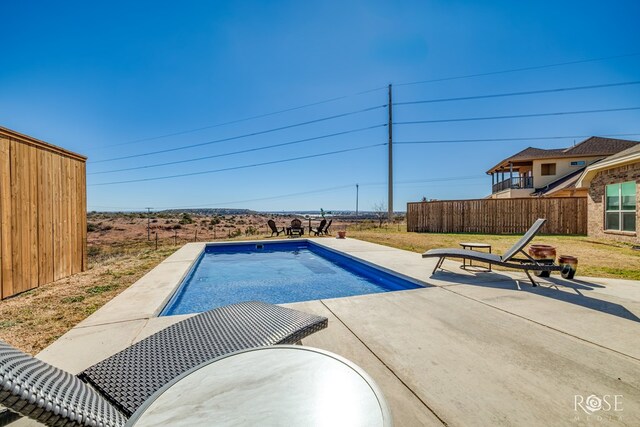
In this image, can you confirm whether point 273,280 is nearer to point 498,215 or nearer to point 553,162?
point 498,215

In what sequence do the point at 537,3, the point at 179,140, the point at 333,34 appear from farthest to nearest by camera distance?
the point at 179,140 → the point at 333,34 → the point at 537,3

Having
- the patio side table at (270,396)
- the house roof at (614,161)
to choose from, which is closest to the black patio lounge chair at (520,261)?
the patio side table at (270,396)

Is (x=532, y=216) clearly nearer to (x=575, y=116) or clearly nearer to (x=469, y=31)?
(x=469, y=31)

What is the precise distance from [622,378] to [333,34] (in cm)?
1429

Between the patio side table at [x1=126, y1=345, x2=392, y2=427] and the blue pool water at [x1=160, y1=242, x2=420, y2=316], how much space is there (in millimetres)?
3287

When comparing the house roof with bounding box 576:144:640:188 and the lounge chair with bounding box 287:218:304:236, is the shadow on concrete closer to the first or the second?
the house roof with bounding box 576:144:640:188

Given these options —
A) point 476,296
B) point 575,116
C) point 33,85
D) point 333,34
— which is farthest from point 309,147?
point 476,296

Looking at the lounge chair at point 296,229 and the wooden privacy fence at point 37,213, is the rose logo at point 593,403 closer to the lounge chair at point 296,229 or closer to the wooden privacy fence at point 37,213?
the wooden privacy fence at point 37,213

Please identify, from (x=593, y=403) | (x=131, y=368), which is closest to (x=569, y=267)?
(x=593, y=403)

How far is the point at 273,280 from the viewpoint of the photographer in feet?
22.0

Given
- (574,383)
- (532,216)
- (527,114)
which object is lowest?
(574,383)

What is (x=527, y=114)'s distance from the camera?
21.3 meters

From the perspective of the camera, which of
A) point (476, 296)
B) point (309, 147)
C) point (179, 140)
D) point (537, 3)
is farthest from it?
point (309, 147)

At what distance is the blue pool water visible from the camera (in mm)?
5223
